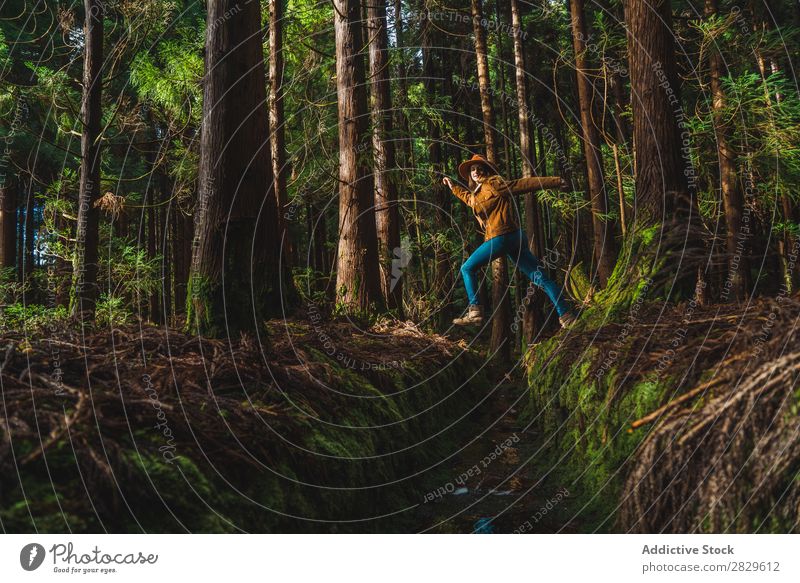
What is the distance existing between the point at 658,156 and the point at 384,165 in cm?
497

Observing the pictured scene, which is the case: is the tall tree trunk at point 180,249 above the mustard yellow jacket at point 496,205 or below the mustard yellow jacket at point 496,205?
above

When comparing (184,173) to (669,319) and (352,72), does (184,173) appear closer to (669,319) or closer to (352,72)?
(352,72)

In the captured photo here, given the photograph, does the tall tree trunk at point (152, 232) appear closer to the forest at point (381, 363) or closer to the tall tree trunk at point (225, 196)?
the forest at point (381, 363)

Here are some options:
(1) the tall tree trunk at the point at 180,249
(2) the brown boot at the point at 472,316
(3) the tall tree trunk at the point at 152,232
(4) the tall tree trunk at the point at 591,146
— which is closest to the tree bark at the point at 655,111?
(2) the brown boot at the point at 472,316

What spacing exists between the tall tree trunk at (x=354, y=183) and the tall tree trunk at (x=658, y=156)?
4.11 meters

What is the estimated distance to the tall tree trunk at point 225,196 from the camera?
3922 mm

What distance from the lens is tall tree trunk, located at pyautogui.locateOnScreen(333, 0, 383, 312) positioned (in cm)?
824

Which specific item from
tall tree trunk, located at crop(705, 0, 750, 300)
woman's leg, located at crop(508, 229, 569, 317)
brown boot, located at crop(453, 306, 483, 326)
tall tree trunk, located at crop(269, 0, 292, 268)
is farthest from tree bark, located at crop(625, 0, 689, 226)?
tall tree trunk, located at crop(269, 0, 292, 268)

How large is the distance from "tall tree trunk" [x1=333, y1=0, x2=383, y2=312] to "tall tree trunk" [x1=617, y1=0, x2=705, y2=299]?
13.5 feet

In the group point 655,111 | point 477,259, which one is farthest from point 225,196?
point 655,111

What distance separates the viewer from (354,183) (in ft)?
27.9

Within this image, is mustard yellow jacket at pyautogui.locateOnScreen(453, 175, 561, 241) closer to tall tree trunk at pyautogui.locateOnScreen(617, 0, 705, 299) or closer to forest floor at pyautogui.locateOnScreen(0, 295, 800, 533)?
tall tree trunk at pyautogui.locateOnScreen(617, 0, 705, 299)

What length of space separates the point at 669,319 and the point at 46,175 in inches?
789

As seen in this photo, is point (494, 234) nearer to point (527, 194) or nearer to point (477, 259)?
point (477, 259)
